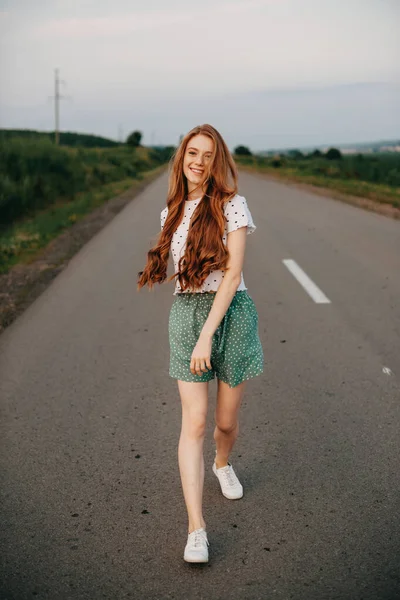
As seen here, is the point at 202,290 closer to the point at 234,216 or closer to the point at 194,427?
the point at 234,216

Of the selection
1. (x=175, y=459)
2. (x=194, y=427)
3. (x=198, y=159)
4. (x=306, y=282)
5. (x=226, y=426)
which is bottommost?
(x=306, y=282)

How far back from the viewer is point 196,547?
2.90m

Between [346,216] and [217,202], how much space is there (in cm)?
1314

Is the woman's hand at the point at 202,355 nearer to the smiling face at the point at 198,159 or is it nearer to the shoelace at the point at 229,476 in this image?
the smiling face at the point at 198,159

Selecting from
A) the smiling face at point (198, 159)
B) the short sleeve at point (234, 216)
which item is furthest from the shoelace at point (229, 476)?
the smiling face at point (198, 159)

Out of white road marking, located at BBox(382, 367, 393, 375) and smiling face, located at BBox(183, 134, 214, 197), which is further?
white road marking, located at BBox(382, 367, 393, 375)

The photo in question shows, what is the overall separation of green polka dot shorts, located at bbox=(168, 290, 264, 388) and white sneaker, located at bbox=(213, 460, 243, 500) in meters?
0.64

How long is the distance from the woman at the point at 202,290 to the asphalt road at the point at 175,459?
11.7 inches

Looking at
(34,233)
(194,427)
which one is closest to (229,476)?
(194,427)

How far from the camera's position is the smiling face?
3000mm

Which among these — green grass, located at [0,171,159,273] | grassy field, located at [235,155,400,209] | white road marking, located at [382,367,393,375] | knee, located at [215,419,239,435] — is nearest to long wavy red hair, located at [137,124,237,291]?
knee, located at [215,419,239,435]

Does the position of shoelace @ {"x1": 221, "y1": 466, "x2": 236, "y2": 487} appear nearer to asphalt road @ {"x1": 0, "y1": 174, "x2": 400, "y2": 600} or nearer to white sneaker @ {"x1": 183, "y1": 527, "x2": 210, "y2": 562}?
asphalt road @ {"x1": 0, "y1": 174, "x2": 400, "y2": 600}

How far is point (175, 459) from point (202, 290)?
1310 millimetres

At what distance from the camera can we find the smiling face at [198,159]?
3.00 meters
